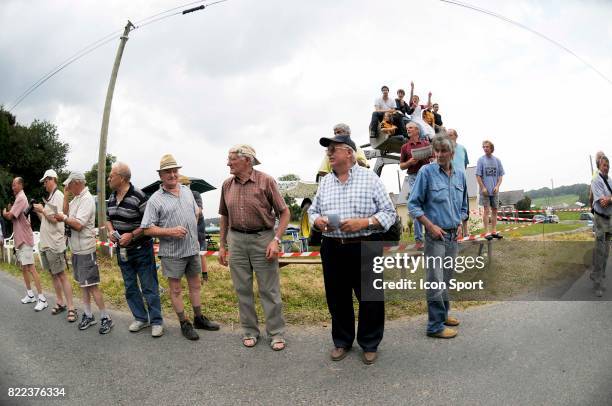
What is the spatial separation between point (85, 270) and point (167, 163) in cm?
167

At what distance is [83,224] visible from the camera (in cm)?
459

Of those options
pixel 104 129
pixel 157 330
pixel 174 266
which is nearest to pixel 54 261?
pixel 157 330

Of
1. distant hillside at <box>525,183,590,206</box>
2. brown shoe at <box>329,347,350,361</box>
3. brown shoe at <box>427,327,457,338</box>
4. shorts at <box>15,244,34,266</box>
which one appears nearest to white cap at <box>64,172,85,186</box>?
shorts at <box>15,244,34,266</box>

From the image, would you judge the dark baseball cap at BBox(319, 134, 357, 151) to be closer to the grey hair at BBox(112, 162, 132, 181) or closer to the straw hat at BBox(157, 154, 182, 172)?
the straw hat at BBox(157, 154, 182, 172)

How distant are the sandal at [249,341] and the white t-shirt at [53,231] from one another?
3.12 metres

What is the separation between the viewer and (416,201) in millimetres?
3824

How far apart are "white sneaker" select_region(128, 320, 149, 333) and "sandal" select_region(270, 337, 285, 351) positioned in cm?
174

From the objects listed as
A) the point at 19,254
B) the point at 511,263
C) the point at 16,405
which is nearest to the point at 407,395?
the point at 16,405

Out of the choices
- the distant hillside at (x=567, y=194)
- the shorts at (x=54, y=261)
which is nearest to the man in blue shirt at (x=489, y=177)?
the distant hillside at (x=567, y=194)

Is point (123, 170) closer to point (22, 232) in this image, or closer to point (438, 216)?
point (22, 232)

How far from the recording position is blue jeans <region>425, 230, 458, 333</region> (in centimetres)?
374

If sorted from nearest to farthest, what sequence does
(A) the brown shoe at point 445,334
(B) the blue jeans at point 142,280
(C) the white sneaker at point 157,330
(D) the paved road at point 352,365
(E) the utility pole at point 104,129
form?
(D) the paved road at point 352,365 → (A) the brown shoe at point 445,334 → (C) the white sneaker at point 157,330 → (B) the blue jeans at point 142,280 → (E) the utility pole at point 104,129

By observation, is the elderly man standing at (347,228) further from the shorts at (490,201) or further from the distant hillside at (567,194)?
the shorts at (490,201)

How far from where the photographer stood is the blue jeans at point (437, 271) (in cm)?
374
